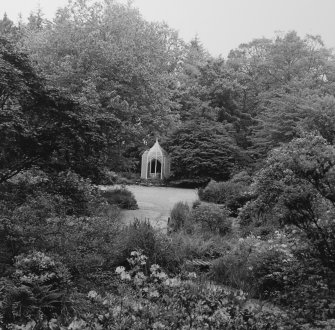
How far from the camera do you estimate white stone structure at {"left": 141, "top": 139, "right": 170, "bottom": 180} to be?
22.5m

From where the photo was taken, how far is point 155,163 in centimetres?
2256

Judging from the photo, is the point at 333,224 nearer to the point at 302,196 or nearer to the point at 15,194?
the point at 302,196

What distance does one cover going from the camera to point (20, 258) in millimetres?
4543

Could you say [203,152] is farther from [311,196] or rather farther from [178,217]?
[311,196]

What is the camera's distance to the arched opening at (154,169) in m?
→ 22.9

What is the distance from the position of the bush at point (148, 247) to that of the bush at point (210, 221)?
92.2 inches

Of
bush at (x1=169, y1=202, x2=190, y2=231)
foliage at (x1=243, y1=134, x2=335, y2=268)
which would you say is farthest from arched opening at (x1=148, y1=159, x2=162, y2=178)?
foliage at (x1=243, y1=134, x2=335, y2=268)

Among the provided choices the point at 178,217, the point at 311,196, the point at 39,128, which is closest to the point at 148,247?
the point at 39,128

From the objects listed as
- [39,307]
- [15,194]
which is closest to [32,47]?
[15,194]

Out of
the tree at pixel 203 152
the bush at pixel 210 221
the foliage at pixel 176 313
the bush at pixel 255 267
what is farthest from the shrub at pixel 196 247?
the tree at pixel 203 152

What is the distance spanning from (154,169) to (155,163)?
2.45 feet

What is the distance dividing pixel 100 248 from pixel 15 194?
4.43 feet

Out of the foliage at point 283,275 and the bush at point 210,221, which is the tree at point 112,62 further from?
the foliage at point 283,275

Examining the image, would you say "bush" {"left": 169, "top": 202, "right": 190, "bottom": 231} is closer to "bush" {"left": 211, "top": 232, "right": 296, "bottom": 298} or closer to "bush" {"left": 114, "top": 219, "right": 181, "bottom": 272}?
"bush" {"left": 114, "top": 219, "right": 181, "bottom": 272}
